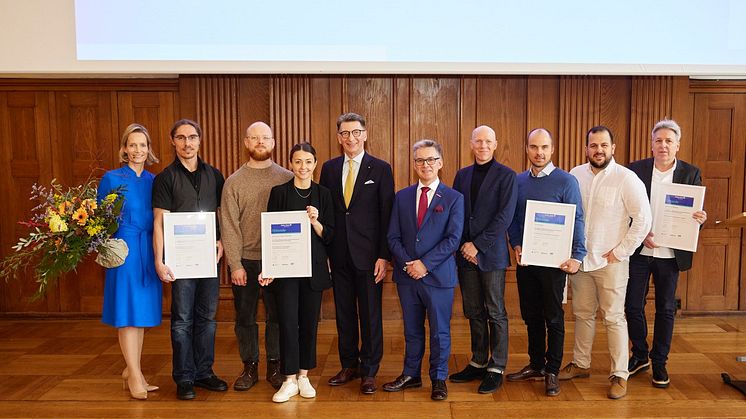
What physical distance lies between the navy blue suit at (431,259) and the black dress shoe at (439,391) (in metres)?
0.03

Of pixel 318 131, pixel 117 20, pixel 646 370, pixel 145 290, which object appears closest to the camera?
pixel 145 290

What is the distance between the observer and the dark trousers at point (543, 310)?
333 centimetres

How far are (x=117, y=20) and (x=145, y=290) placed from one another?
1.95 metres

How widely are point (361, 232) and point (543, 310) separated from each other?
1.16m

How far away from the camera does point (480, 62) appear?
411cm

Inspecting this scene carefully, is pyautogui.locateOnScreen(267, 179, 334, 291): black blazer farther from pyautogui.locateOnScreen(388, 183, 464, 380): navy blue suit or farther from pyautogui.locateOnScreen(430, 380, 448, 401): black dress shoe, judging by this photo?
pyautogui.locateOnScreen(430, 380, 448, 401): black dress shoe

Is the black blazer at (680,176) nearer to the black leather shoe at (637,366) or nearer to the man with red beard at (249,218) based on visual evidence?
the black leather shoe at (637,366)

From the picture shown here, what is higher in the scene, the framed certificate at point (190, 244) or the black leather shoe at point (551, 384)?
the framed certificate at point (190, 244)

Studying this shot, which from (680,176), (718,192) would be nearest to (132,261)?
(680,176)

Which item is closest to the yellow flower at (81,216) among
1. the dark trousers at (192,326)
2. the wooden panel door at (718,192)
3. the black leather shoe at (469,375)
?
the dark trousers at (192,326)

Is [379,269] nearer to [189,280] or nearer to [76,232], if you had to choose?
[189,280]

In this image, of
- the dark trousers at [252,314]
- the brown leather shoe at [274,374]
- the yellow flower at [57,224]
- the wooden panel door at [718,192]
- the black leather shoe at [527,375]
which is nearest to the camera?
the yellow flower at [57,224]

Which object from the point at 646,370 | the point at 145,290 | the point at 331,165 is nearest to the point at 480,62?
the point at 331,165

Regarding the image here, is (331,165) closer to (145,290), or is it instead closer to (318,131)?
(145,290)
